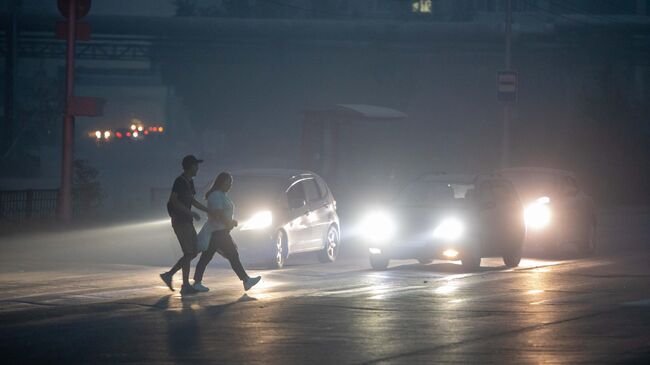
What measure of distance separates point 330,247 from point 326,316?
9.86 metres

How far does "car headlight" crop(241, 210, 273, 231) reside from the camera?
22000 millimetres

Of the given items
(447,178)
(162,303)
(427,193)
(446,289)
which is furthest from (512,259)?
(162,303)

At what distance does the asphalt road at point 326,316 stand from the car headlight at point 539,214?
13.7ft

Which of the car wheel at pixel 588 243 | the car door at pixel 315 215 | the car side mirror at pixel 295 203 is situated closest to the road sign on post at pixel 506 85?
the car wheel at pixel 588 243

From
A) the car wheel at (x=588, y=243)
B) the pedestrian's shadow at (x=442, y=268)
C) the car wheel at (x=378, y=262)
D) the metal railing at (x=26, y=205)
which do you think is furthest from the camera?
the metal railing at (x=26, y=205)

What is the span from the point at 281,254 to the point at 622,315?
8.72 meters

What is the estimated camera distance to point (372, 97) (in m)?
80.0

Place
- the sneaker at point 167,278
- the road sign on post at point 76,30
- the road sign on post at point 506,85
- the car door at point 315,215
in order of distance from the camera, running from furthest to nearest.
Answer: the road sign on post at point 506,85 < the road sign on post at point 76,30 < the car door at point 315,215 < the sneaker at point 167,278

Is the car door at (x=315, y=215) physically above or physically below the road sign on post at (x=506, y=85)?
below

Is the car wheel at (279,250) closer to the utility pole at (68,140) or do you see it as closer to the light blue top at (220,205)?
the light blue top at (220,205)

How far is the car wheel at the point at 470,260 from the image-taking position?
853 inches

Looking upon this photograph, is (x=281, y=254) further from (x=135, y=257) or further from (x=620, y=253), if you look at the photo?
(x=620, y=253)

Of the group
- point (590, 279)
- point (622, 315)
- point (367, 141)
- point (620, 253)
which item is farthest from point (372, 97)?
point (622, 315)

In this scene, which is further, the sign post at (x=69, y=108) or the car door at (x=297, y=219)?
the sign post at (x=69, y=108)
